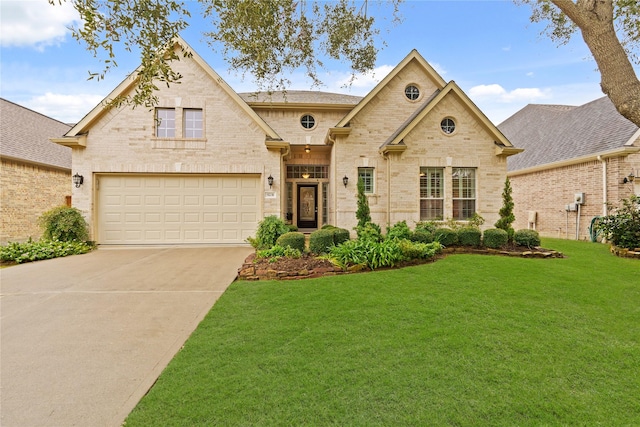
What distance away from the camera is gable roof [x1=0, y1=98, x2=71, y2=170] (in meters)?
12.7

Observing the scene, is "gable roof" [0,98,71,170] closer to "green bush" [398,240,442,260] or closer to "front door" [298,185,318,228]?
"front door" [298,185,318,228]

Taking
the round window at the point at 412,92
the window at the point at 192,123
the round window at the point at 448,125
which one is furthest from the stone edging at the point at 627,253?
the window at the point at 192,123

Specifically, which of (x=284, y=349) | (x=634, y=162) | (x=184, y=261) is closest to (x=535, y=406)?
(x=284, y=349)

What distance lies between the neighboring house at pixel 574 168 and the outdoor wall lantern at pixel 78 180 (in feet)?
64.5

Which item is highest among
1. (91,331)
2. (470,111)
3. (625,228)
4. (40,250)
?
(470,111)

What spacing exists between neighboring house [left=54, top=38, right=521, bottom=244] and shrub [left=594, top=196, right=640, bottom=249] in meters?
3.20

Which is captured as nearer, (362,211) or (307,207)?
(362,211)

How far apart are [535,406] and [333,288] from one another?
3.36m

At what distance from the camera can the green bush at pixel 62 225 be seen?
9.84 m

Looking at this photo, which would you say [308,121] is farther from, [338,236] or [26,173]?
[26,173]

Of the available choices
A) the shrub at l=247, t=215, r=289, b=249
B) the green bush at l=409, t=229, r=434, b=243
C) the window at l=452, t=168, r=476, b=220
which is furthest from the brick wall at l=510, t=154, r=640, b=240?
the shrub at l=247, t=215, r=289, b=249

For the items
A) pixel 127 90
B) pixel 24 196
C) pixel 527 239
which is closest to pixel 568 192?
pixel 527 239

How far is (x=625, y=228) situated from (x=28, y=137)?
2423cm

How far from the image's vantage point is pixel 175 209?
10781 mm
